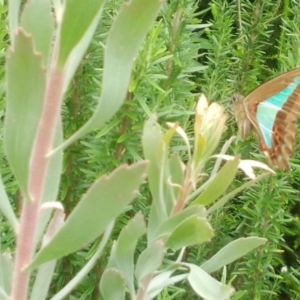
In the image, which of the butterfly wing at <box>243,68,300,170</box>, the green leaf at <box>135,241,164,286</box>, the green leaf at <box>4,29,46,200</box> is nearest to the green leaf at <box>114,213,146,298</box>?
the green leaf at <box>135,241,164,286</box>

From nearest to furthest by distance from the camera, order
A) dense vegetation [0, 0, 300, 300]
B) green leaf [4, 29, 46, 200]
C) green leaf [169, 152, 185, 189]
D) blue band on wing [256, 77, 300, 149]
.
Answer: green leaf [4, 29, 46, 200] → green leaf [169, 152, 185, 189] → dense vegetation [0, 0, 300, 300] → blue band on wing [256, 77, 300, 149]

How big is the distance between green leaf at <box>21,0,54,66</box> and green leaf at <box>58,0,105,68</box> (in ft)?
0.16

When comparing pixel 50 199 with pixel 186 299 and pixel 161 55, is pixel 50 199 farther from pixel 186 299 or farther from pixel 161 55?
pixel 186 299

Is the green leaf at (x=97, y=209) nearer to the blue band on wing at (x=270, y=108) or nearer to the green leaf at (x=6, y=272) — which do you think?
the green leaf at (x=6, y=272)

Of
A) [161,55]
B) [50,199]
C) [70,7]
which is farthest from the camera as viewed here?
[161,55]

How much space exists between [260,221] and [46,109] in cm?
65

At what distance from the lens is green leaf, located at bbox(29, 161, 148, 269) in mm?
375

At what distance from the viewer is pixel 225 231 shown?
105 cm

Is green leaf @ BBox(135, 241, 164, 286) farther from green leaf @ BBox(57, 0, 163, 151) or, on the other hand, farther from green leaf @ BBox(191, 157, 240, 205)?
green leaf @ BBox(57, 0, 163, 151)

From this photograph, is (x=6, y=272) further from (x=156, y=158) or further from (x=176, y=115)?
(x=176, y=115)

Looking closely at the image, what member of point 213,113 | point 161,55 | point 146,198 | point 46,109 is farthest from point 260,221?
point 46,109

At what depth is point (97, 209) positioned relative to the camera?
393 millimetres

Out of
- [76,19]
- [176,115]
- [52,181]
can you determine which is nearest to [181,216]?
[52,181]

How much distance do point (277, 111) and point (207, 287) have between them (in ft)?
1.62
